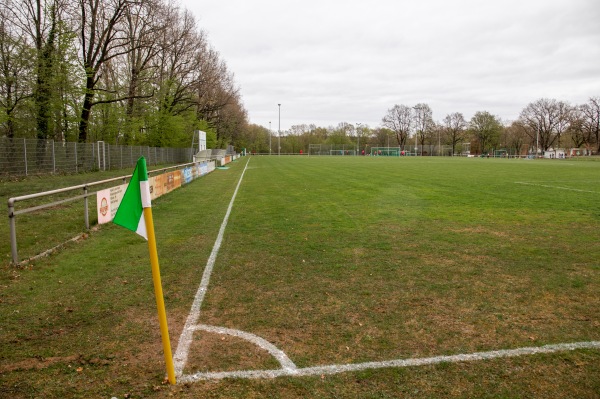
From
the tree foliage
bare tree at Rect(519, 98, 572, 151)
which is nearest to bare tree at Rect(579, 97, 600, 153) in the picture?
bare tree at Rect(519, 98, 572, 151)

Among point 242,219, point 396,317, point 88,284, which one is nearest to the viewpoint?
point 396,317

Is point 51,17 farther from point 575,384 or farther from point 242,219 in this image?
point 575,384

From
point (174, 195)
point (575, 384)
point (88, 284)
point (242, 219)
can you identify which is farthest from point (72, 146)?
point (575, 384)

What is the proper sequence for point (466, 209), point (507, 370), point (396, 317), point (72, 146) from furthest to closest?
point (72, 146) < point (466, 209) < point (396, 317) < point (507, 370)

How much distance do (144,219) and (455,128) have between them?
129374 mm

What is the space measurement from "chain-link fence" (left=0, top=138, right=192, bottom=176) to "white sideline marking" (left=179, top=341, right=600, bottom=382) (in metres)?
20.3

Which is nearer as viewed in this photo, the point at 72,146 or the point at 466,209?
the point at 466,209

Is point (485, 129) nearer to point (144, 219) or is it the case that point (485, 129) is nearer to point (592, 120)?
point (592, 120)

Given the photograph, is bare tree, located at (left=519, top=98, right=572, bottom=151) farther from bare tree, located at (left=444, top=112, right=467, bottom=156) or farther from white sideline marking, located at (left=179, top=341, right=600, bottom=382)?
white sideline marking, located at (left=179, top=341, right=600, bottom=382)

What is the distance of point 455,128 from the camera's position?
398ft

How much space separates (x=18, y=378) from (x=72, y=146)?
24977 millimetres

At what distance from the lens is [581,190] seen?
56.6ft

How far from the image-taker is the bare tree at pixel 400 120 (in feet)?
405

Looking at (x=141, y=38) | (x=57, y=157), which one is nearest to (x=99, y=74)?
(x=141, y=38)
